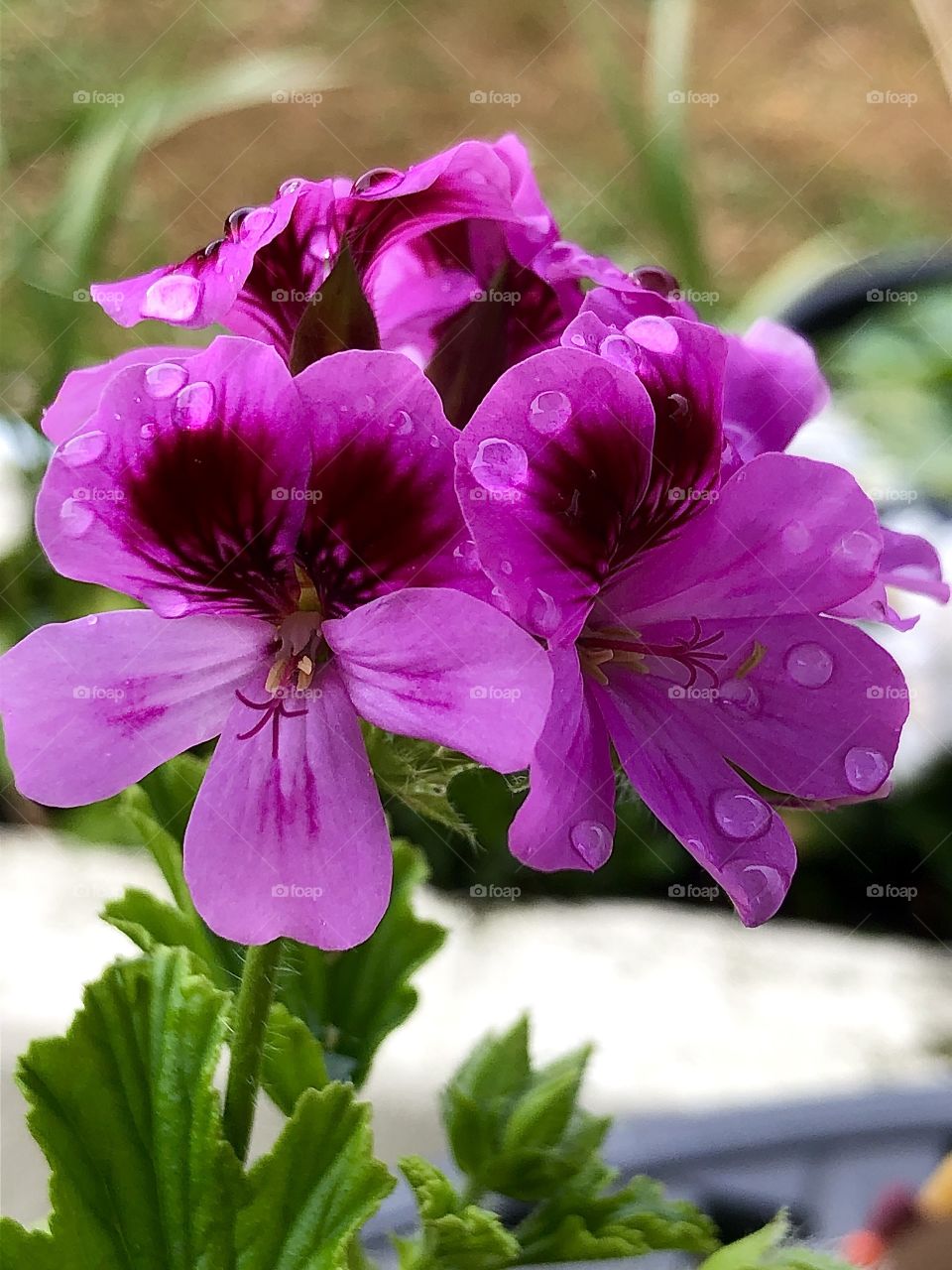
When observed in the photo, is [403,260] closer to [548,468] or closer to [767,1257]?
[548,468]

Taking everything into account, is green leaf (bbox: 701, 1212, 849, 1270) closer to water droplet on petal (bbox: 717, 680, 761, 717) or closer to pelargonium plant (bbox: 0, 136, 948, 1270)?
pelargonium plant (bbox: 0, 136, 948, 1270)

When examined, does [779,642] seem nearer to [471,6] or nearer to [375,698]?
[375,698]

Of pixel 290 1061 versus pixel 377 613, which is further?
pixel 290 1061

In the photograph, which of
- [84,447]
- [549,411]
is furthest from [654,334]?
[84,447]

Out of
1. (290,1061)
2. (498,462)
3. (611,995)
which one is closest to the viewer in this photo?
(498,462)

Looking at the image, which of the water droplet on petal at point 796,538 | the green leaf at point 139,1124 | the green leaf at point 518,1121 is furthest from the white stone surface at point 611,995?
the water droplet on petal at point 796,538

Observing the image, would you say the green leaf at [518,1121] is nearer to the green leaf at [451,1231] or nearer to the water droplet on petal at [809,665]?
the green leaf at [451,1231]
